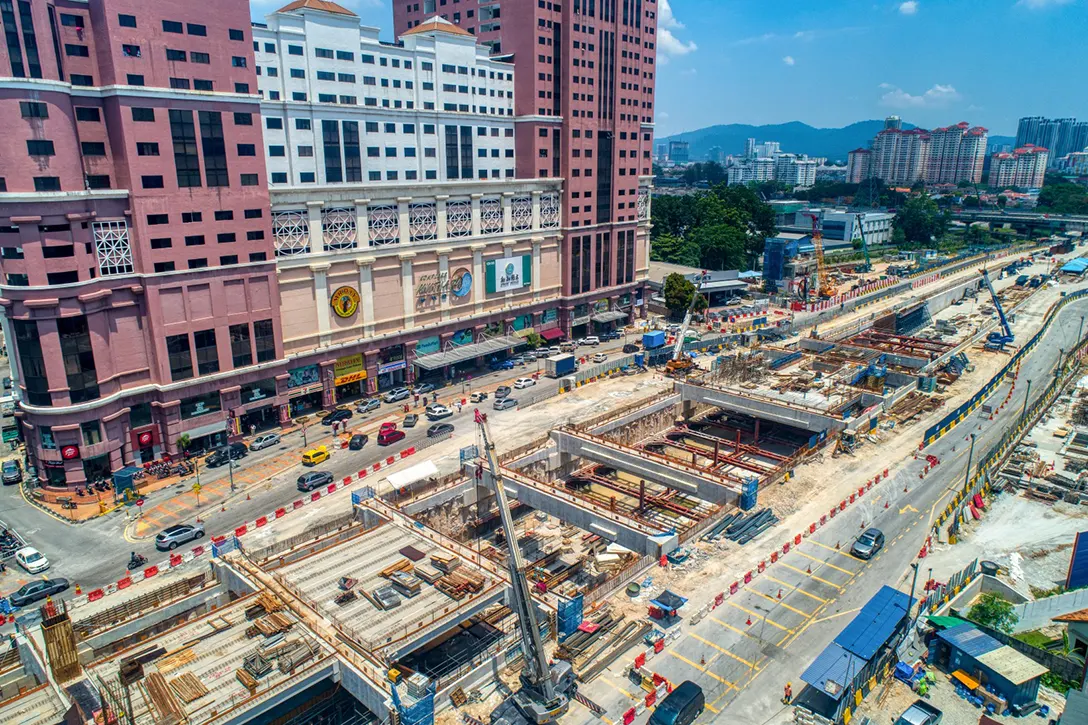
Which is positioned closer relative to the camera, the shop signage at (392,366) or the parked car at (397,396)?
the parked car at (397,396)

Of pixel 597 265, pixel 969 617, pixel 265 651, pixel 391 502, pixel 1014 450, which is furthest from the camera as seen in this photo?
pixel 597 265

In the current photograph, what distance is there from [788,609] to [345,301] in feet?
199

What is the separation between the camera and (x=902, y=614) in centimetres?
4366

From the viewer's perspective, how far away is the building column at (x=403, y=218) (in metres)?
90.3

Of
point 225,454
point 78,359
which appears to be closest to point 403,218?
point 225,454

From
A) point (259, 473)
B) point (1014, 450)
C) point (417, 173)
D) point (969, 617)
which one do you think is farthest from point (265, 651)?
point (1014, 450)

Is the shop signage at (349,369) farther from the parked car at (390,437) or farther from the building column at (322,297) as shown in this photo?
the parked car at (390,437)

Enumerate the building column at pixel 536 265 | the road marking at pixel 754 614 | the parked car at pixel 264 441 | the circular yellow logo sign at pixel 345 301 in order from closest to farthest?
the road marking at pixel 754 614, the parked car at pixel 264 441, the circular yellow logo sign at pixel 345 301, the building column at pixel 536 265

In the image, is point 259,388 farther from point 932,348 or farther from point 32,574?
point 932,348

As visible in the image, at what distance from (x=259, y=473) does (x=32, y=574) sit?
20.3 metres

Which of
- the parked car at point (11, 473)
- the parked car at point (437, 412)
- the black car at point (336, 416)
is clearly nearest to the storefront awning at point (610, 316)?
the parked car at point (437, 412)

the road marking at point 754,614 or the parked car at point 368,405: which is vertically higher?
the parked car at point 368,405

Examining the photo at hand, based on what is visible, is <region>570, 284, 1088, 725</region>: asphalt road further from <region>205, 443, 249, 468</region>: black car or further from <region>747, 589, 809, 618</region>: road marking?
<region>205, 443, 249, 468</region>: black car

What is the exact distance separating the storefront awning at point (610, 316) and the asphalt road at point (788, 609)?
5829cm
